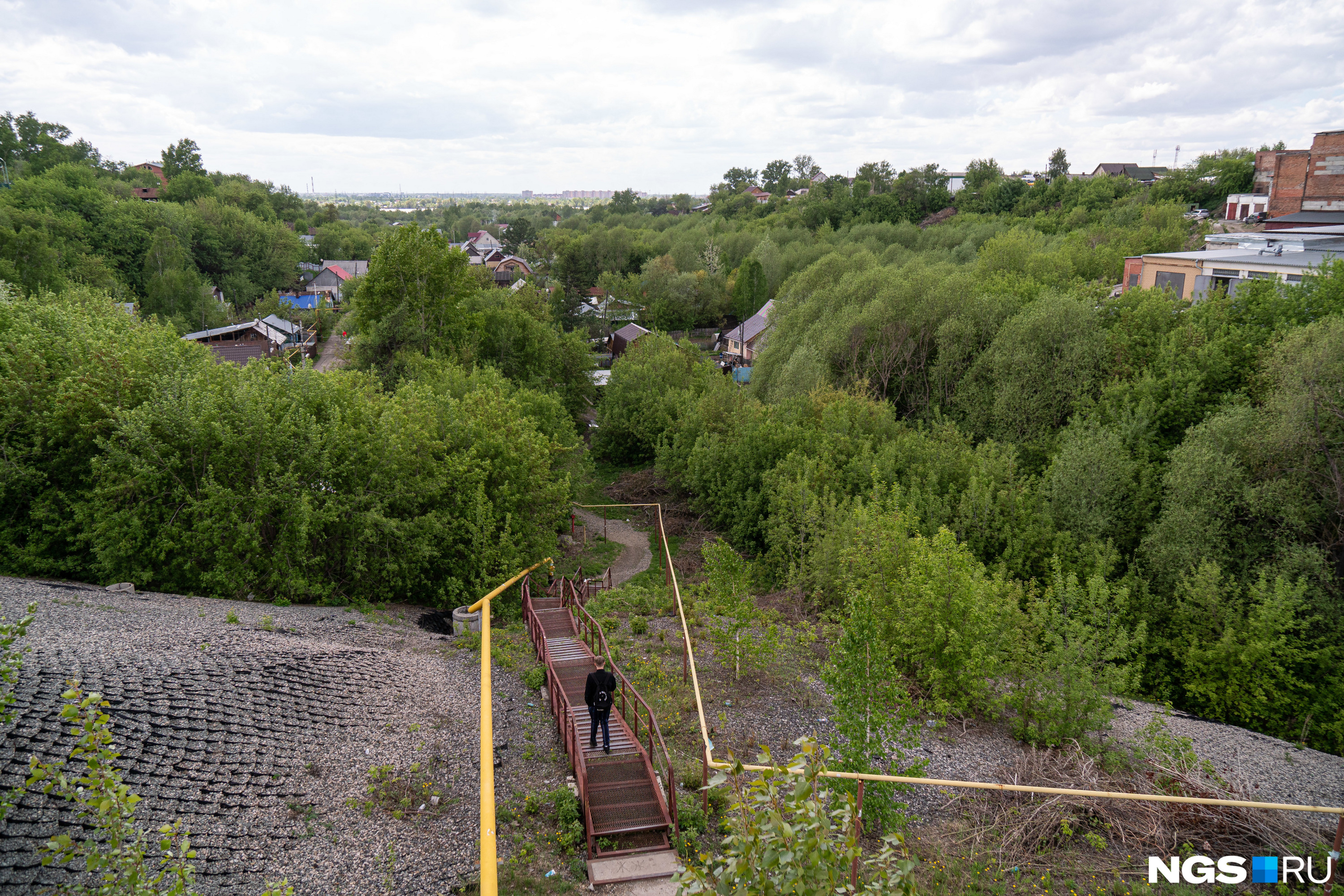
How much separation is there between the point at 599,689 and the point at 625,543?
55.8 ft

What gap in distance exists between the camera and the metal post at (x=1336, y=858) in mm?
8102

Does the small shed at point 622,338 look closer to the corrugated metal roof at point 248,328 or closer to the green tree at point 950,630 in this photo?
the corrugated metal roof at point 248,328

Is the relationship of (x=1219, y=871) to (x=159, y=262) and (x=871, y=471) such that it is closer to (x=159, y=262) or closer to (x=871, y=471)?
(x=871, y=471)

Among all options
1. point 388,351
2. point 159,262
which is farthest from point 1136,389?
point 159,262

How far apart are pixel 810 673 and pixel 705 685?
2304mm

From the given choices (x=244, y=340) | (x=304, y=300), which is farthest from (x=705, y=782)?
(x=304, y=300)

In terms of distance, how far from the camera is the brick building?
4044 cm

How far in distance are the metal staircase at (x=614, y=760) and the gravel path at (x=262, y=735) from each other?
71cm

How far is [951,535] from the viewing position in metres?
15.3

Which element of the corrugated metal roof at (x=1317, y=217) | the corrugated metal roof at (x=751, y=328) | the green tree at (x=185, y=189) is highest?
the green tree at (x=185, y=189)

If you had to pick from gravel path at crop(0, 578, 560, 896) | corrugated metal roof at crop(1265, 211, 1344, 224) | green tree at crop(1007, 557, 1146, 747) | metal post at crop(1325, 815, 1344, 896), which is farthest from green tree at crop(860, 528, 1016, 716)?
corrugated metal roof at crop(1265, 211, 1344, 224)

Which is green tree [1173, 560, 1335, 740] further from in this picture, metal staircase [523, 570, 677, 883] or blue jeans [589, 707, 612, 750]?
blue jeans [589, 707, 612, 750]

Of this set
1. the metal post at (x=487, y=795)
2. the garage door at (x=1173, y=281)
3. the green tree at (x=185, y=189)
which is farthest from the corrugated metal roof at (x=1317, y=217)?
the green tree at (x=185, y=189)

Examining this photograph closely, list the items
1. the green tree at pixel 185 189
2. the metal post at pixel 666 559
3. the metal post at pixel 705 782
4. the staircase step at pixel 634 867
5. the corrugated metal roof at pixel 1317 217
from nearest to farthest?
the staircase step at pixel 634 867 < the metal post at pixel 705 782 < the metal post at pixel 666 559 < the corrugated metal roof at pixel 1317 217 < the green tree at pixel 185 189
